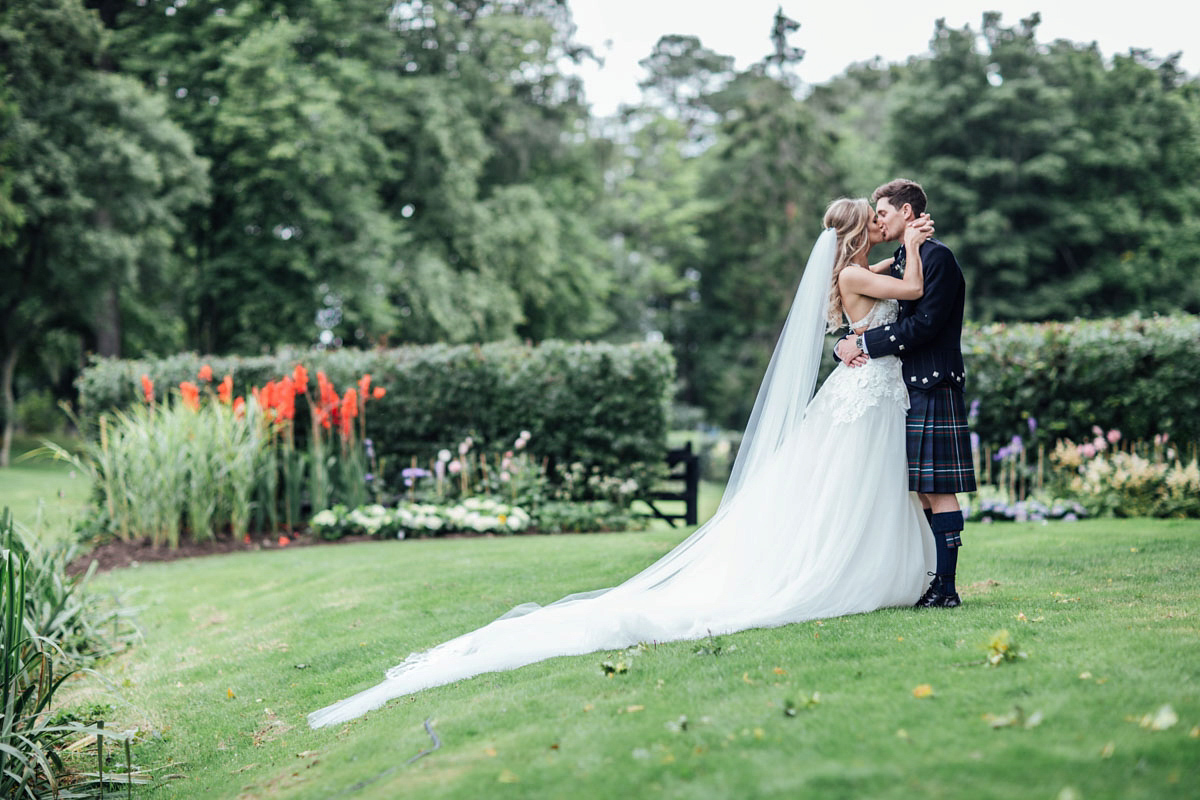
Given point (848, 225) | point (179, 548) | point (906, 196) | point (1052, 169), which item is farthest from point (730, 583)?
point (1052, 169)

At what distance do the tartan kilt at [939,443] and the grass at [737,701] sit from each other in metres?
0.71

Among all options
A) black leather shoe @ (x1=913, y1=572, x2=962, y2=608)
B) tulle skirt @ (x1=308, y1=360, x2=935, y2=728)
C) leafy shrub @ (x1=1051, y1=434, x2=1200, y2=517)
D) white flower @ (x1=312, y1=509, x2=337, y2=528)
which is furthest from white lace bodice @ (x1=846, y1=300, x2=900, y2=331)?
white flower @ (x1=312, y1=509, x2=337, y2=528)

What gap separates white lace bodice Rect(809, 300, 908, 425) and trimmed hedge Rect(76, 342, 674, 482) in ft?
22.0

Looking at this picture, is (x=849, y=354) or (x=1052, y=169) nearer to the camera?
(x=849, y=354)

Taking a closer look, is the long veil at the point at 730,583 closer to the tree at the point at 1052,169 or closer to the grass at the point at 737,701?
the grass at the point at 737,701

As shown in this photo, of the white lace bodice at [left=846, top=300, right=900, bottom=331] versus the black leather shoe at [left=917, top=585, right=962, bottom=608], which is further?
the white lace bodice at [left=846, top=300, right=900, bottom=331]

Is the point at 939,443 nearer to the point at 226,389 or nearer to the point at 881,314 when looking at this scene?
the point at 881,314

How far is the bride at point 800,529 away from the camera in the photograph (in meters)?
5.06

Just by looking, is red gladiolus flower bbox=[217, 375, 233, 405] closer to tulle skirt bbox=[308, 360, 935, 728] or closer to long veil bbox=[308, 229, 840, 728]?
long veil bbox=[308, 229, 840, 728]

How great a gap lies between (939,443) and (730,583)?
4.66ft

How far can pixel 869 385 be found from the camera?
17.6 feet

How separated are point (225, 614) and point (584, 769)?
595cm

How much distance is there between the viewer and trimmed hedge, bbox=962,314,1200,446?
10.6 meters

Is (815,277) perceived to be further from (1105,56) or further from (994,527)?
(1105,56)
